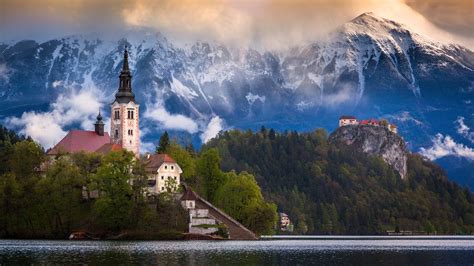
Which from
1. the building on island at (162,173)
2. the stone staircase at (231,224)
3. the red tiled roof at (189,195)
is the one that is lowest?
the stone staircase at (231,224)

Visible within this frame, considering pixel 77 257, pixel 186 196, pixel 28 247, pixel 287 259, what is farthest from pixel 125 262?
pixel 186 196

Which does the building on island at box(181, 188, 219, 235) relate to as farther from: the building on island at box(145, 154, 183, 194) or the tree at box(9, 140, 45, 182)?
the tree at box(9, 140, 45, 182)

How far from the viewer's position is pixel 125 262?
342ft

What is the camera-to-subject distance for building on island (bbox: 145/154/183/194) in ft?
632

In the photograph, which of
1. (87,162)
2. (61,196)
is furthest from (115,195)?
(87,162)

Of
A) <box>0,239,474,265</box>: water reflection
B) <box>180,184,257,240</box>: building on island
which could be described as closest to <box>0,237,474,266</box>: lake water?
<box>0,239,474,265</box>: water reflection

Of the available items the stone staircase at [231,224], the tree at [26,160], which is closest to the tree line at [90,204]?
the tree at [26,160]

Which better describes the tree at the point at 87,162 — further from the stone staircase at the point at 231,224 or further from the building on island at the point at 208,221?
the stone staircase at the point at 231,224

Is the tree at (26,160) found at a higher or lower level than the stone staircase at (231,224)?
higher

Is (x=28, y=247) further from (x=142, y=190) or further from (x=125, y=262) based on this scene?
(x=142, y=190)

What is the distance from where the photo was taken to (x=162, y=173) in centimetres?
19562

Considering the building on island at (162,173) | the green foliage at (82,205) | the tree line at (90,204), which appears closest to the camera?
the green foliage at (82,205)

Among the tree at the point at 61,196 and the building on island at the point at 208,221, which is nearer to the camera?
the tree at the point at 61,196

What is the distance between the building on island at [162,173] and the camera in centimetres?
19275
